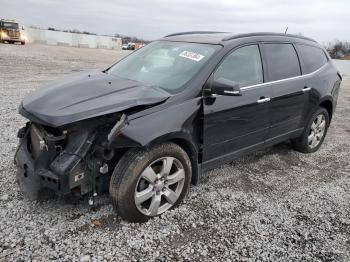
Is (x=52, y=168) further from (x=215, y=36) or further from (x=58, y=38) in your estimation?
(x=58, y=38)

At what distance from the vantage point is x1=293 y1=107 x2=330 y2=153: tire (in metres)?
5.23

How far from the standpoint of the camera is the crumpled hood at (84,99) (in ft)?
9.34

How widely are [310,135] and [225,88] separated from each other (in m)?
2.72

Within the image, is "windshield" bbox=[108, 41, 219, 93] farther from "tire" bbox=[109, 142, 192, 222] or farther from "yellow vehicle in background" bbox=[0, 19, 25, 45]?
"yellow vehicle in background" bbox=[0, 19, 25, 45]

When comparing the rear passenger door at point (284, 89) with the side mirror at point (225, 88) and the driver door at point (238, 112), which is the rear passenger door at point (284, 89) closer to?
the driver door at point (238, 112)

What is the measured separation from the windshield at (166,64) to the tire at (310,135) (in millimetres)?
2326

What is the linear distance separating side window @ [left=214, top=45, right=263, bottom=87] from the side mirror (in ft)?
0.71

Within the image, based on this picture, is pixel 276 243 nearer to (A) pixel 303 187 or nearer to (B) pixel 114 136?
(A) pixel 303 187

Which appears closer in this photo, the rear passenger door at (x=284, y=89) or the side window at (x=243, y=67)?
the side window at (x=243, y=67)

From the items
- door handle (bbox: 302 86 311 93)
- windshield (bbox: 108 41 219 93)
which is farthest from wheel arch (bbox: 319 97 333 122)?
windshield (bbox: 108 41 219 93)

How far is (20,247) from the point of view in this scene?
9.13 feet

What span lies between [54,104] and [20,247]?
1.22m

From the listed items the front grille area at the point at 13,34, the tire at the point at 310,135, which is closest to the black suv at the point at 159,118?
the tire at the point at 310,135

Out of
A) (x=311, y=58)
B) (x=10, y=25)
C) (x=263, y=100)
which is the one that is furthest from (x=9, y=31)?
(x=263, y=100)
